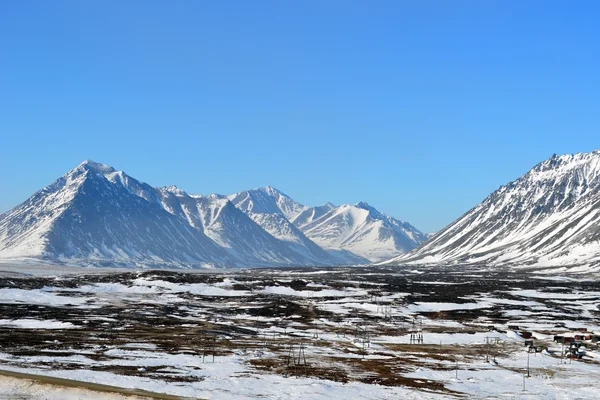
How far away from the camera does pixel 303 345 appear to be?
88188 mm

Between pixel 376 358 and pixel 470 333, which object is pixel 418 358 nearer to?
pixel 376 358

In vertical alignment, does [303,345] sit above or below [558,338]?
below

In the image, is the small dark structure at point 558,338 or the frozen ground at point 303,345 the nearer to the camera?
the frozen ground at point 303,345

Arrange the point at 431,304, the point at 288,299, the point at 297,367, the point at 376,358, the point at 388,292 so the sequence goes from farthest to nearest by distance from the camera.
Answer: the point at 388,292, the point at 288,299, the point at 431,304, the point at 376,358, the point at 297,367

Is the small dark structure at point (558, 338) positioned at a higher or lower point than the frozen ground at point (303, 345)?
higher

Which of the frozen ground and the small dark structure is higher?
the small dark structure

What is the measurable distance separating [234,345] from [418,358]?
22.6 meters

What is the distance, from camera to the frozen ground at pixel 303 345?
5850 cm

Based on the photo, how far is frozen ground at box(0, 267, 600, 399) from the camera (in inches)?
2303

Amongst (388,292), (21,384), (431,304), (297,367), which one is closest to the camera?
(21,384)

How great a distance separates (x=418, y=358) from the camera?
79750mm

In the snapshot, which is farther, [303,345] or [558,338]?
[558,338]

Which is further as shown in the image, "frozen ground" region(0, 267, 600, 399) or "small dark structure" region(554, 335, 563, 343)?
"small dark structure" region(554, 335, 563, 343)

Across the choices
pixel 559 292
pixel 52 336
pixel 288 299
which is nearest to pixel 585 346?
pixel 52 336
